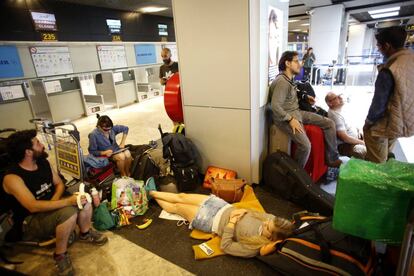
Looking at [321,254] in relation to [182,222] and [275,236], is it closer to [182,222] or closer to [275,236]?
[275,236]

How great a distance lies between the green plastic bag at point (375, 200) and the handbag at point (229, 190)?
1.42 metres

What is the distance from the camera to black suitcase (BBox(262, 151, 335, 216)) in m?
2.26

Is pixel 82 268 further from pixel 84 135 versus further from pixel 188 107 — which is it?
pixel 84 135

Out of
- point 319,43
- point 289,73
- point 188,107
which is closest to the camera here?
point 289,73

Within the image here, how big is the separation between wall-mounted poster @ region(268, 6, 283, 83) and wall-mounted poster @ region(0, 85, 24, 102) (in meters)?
5.14

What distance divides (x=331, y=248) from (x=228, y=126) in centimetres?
157

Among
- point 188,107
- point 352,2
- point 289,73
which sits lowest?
point 188,107

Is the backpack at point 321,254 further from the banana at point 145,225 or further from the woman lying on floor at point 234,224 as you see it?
the banana at point 145,225

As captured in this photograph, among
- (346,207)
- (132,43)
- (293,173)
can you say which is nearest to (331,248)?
(346,207)

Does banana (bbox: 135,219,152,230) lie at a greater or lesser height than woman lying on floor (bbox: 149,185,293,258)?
lesser

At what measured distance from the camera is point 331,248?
1.43 meters

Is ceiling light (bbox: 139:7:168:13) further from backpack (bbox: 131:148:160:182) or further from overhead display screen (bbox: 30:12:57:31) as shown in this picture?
backpack (bbox: 131:148:160:182)

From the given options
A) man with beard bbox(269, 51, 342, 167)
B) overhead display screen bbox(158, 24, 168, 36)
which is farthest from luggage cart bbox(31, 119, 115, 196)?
overhead display screen bbox(158, 24, 168, 36)

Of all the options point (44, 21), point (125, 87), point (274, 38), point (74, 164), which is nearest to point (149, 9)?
point (125, 87)
